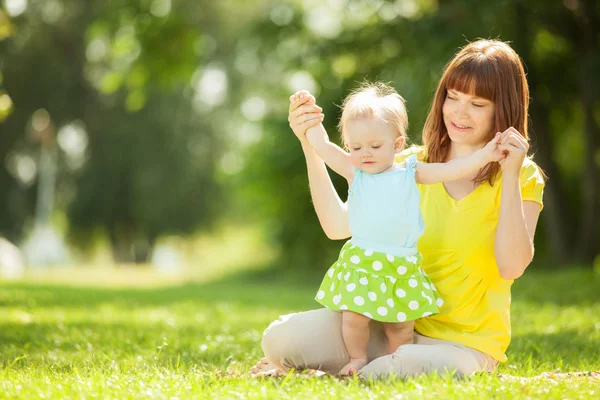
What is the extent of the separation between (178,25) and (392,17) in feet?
12.3

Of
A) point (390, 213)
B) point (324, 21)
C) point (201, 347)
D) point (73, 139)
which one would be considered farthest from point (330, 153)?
point (73, 139)

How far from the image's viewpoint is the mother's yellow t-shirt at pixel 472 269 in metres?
3.82

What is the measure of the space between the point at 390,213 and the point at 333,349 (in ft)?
2.38

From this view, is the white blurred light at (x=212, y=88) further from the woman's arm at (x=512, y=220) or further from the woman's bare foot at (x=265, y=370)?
the woman's arm at (x=512, y=220)

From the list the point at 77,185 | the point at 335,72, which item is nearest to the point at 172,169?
the point at 77,185

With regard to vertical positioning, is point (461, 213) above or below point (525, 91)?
below

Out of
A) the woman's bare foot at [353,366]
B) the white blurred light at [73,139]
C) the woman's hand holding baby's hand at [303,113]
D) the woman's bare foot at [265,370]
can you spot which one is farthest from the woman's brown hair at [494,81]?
the white blurred light at [73,139]

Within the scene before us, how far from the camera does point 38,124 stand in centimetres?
2766

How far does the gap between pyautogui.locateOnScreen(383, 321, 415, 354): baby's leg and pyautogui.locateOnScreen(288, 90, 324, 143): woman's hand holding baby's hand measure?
3.45 ft

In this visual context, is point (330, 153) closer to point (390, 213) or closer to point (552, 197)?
point (390, 213)

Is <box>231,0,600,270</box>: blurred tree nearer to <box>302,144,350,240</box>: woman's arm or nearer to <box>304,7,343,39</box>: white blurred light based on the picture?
<box>304,7,343,39</box>: white blurred light

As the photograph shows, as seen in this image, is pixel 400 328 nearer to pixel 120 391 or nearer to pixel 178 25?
pixel 120 391

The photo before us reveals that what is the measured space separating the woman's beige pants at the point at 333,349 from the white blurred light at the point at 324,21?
37.8ft

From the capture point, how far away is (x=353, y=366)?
3.65 meters
